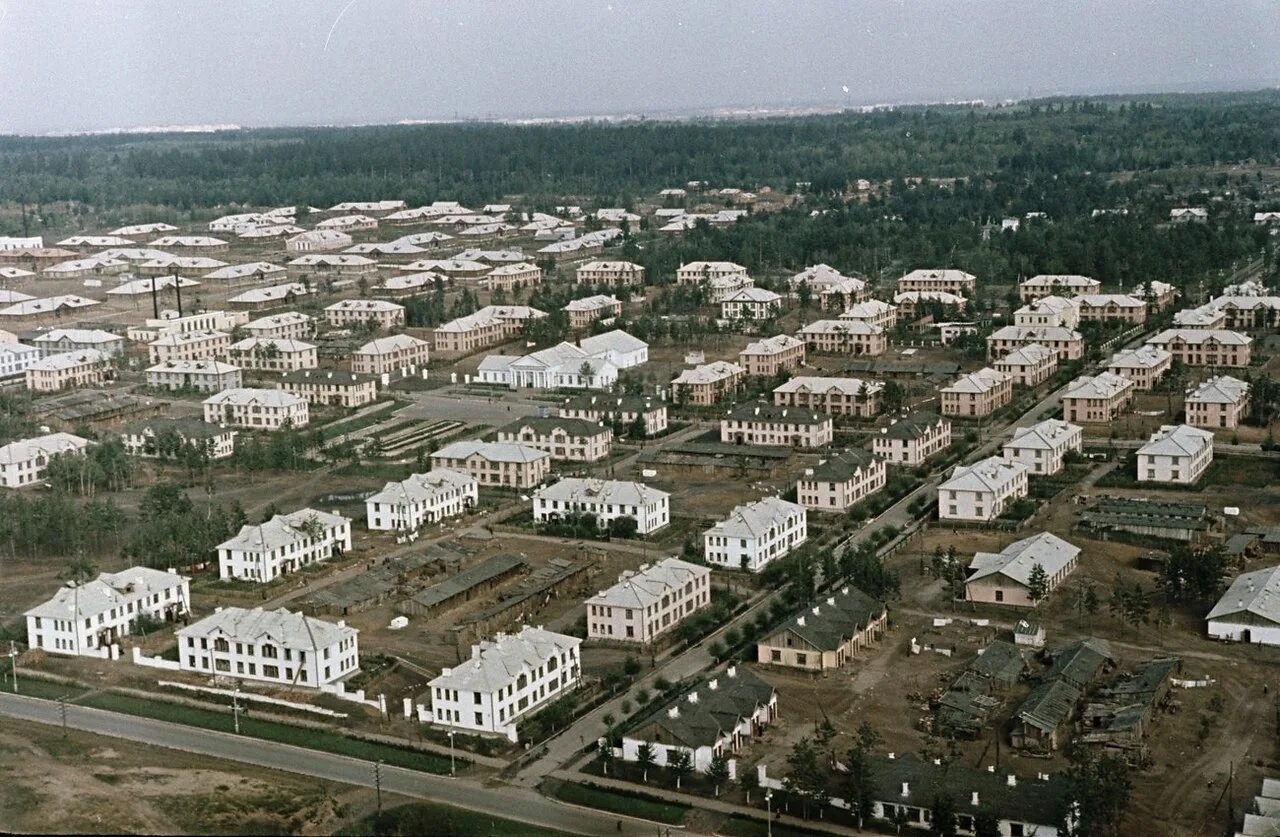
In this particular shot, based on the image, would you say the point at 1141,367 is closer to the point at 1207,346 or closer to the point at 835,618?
the point at 1207,346

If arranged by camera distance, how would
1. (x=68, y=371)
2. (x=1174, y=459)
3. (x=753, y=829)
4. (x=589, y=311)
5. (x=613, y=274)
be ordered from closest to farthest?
(x=753, y=829), (x=1174, y=459), (x=68, y=371), (x=589, y=311), (x=613, y=274)

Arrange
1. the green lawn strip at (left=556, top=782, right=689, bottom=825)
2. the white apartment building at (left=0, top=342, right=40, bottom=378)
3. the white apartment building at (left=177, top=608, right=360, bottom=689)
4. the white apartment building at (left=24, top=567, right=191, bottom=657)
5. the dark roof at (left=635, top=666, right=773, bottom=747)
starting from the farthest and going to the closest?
the white apartment building at (left=0, top=342, right=40, bottom=378) → the white apartment building at (left=24, top=567, right=191, bottom=657) → the white apartment building at (left=177, top=608, right=360, bottom=689) → the dark roof at (left=635, top=666, right=773, bottom=747) → the green lawn strip at (left=556, top=782, right=689, bottom=825)

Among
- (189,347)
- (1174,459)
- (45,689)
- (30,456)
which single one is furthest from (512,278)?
(45,689)

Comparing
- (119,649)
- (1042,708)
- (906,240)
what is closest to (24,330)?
(119,649)

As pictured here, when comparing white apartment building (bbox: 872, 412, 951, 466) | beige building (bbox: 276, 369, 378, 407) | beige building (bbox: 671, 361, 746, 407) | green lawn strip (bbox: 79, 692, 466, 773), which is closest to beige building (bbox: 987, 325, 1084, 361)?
beige building (bbox: 671, 361, 746, 407)

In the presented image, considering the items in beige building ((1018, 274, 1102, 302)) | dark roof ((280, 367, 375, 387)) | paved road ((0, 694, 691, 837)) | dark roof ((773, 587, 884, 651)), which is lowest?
paved road ((0, 694, 691, 837))

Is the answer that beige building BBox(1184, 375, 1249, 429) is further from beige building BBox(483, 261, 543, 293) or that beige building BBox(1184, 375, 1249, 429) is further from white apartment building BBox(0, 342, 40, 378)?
white apartment building BBox(0, 342, 40, 378)
